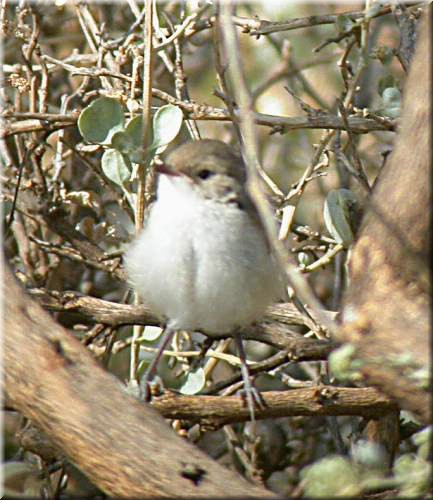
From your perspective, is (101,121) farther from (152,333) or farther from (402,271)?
(402,271)

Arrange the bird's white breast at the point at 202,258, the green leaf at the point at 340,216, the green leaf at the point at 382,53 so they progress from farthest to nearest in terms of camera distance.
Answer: the green leaf at the point at 382,53 < the green leaf at the point at 340,216 < the bird's white breast at the point at 202,258

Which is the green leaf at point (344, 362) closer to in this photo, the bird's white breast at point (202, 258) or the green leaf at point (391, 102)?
the bird's white breast at point (202, 258)

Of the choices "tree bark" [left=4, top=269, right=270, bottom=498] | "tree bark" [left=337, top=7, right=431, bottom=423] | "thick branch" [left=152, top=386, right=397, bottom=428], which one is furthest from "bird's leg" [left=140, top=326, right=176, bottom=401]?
"tree bark" [left=337, top=7, right=431, bottom=423]

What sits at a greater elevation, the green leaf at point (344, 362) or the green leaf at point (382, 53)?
the green leaf at point (382, 53)

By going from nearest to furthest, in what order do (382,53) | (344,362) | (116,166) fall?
(344,362)
(116,166)
(382,53)

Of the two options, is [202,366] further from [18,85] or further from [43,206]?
[18,85]

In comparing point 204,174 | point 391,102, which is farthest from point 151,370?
point 391,102

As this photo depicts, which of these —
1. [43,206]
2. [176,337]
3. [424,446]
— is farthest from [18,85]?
[424,446]

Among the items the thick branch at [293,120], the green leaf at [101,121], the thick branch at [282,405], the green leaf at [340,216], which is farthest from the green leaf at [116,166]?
the thick branch at [282,405]
